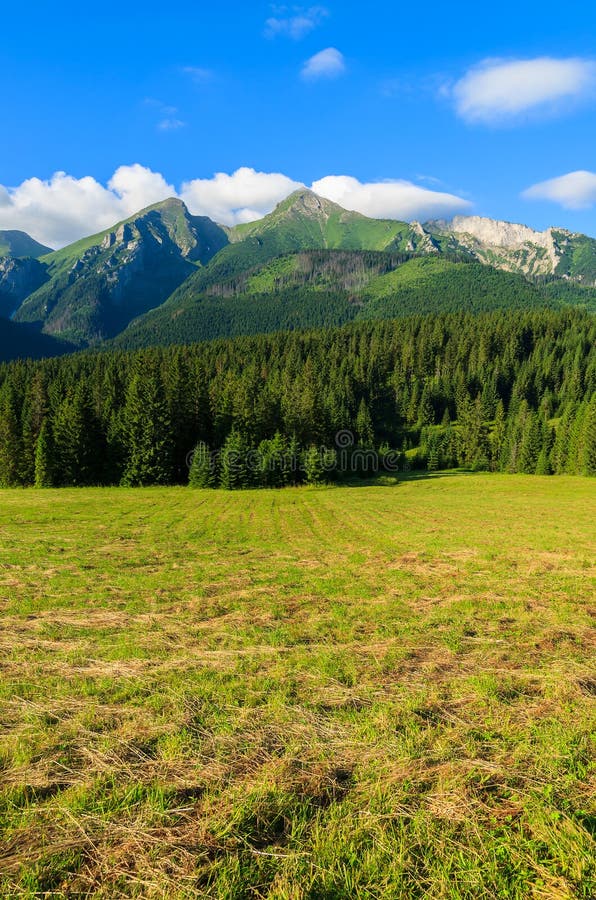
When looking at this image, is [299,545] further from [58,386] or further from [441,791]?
[58,386]

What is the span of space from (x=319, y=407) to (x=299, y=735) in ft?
229

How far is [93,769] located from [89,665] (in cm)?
343

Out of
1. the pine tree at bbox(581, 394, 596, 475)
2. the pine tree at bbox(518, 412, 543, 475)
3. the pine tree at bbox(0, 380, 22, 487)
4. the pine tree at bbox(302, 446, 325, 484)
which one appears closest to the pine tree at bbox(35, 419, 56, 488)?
the pine tree at bbox(0, 380, 22, 487)

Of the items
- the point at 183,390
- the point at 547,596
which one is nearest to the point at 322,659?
the point at 547,596

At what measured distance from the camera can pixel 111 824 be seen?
3771 mm

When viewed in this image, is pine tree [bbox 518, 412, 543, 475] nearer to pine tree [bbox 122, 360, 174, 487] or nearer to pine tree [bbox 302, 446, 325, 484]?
pine tree [bbox 302, 446, 325, 484]

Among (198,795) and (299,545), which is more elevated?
(198,795)

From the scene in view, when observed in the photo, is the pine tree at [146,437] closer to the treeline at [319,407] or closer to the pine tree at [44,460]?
the treeline at [319,407]

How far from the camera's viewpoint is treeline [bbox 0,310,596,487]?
60156 millimetres

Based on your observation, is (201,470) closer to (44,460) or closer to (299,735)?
(44,460)

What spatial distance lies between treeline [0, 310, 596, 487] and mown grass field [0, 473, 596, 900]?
49.5 m

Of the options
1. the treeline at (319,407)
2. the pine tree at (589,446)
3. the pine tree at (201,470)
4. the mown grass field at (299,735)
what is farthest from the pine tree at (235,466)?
the pine tree at (589,446)

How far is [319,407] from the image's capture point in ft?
243

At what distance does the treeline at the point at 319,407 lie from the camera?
197 ft
